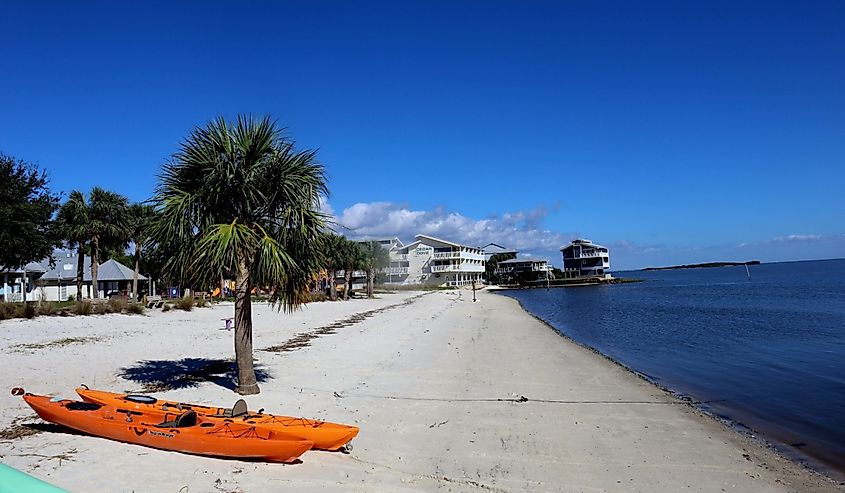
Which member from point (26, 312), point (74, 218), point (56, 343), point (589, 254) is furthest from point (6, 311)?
point (589, 254)

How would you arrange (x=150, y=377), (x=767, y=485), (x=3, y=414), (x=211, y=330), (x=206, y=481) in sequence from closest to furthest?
(x=206, y=481)
(x=767, y=485)
(x=3, y=414)
(x=150, y=377)
(x=211, y=330)

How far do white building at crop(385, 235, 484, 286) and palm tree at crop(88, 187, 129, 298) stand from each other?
75.1m

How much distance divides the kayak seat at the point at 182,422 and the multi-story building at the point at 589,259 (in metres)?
132

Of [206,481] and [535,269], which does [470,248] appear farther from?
[206,481]

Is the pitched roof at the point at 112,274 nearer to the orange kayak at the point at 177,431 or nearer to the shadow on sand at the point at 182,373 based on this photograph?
the shadow on sand at the point at 182,373

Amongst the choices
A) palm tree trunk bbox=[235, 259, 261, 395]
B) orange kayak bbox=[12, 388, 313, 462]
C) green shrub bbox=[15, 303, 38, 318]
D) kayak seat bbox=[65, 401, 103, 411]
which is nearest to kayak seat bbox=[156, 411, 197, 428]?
orange kayak bbox=[12, 388, 313, 462]

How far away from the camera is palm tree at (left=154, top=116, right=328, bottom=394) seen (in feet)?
34.2

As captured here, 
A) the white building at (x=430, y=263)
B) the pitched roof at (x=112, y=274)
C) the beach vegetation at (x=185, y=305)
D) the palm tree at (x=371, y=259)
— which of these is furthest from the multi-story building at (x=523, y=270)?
the beach vegetation at (x=185, y=305)

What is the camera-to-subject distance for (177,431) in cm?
734

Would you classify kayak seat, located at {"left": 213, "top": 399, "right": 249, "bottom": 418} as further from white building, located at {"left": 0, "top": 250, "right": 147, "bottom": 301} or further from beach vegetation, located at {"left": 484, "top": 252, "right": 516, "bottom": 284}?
beach vegetation, located at {"left": 484, "top": 252, "right": 516, "bottom": 284}

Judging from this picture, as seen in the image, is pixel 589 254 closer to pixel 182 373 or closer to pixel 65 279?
pixel 65 279

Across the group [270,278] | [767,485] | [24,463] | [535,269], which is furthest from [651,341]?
[535,269]

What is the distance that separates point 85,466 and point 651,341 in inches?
976

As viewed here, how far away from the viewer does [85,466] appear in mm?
6762
